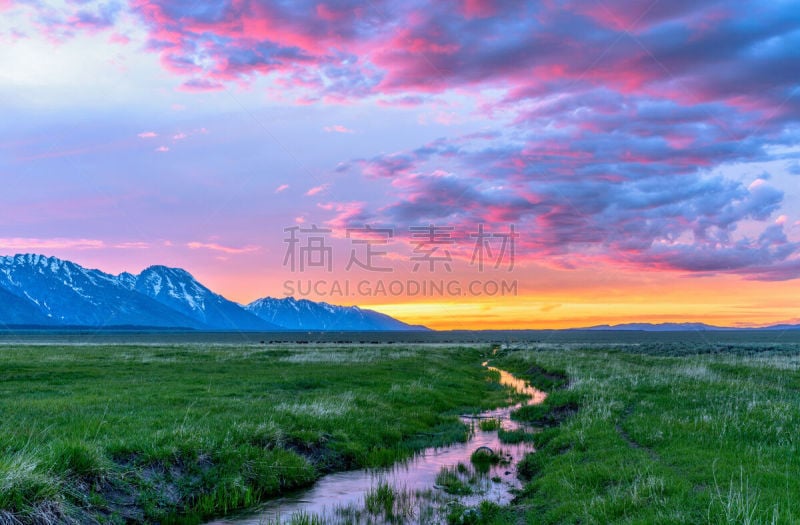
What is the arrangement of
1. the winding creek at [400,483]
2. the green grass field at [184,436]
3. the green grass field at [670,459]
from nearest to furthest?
the green grass field at [670,459] < the green grass field at [184,436] < the winding creek at [400,483]

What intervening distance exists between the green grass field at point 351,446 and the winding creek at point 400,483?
0.70 meters

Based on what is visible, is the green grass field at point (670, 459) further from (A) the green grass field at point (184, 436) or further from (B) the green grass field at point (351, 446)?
(A) the green grass field at point (184, 436)

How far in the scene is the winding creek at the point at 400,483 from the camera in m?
14.3

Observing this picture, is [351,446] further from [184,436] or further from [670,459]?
[670,459]

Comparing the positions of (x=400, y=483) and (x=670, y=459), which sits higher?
(x=670, y=459)

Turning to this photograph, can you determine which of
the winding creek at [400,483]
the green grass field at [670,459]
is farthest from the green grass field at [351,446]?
the winding creek at [400,483]

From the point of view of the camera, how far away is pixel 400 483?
16875 millimetres

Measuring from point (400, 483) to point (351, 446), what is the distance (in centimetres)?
390

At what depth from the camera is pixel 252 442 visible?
696 inches

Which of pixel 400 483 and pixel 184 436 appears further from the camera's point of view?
pixel 400 483

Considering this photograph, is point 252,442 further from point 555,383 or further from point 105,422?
point 555,383

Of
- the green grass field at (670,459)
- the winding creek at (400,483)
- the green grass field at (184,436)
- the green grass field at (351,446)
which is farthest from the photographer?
the winding creek at (400,483)

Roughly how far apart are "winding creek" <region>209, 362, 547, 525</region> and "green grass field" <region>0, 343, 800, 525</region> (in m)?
0.70

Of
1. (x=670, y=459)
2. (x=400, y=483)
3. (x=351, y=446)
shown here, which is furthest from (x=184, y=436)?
(x=670, y=459)
